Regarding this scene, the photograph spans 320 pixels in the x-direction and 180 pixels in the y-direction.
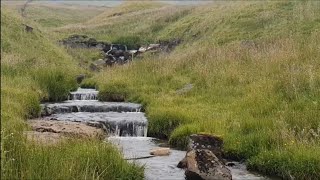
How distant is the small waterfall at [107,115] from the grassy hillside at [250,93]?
0.66 m

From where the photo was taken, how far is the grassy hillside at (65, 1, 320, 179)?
12.5 m

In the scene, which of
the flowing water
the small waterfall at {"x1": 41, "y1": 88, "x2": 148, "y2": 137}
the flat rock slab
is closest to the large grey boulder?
the flowing water

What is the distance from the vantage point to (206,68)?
24984mm

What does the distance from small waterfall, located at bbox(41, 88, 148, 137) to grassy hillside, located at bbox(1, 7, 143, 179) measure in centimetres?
109

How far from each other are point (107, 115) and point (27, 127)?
21.5 ft

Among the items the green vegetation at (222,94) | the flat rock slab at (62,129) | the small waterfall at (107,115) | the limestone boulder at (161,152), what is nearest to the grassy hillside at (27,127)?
the green vegetation at (222,94)

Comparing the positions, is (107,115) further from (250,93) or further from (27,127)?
(27,127)

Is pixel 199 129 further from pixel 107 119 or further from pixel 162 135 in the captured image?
pixel 107 119

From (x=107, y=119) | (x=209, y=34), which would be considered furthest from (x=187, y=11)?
(x=107, y=119)

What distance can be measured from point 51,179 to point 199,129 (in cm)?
769

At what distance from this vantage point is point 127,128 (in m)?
18.2

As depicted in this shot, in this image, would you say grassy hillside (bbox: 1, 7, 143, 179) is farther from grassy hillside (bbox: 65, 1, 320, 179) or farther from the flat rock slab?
grassy hillside (bbox: 65, 1, 320, 179)

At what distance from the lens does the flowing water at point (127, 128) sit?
39.9 feet

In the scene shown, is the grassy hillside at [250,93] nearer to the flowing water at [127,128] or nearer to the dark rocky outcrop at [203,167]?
the flowing water at [127,128]
